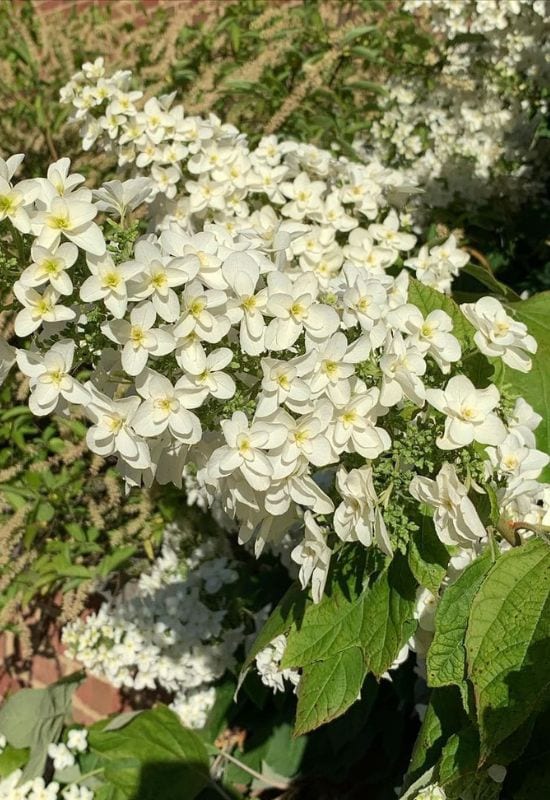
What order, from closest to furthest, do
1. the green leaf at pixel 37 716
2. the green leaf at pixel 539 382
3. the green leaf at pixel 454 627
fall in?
1. the green leaf at pixel 454 627
2. the green leaf at pixel 539 382
3. the green leaf at pixel 37 716

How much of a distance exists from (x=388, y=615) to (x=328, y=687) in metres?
0.14

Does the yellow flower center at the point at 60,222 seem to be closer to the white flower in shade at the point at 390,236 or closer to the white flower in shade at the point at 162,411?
the white flower in shade at the point at 162,411

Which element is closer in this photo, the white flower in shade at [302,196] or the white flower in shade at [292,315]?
the white flower in shade at [292,315]

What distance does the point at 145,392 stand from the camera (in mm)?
829

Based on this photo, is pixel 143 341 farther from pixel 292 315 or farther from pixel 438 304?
pixel 438 304

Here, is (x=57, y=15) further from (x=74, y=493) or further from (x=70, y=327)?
(x=70, y=327)

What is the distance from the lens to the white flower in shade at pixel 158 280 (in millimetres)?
810

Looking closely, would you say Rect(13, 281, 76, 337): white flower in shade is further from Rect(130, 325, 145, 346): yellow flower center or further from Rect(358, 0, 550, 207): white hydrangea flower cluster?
Rect(358, 0, 550, 207): white hydrangea flower cluster

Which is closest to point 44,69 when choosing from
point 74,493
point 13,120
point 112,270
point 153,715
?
point 13,120

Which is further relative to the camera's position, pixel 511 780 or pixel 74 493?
pixel 74 493

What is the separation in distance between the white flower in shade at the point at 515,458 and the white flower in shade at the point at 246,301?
0.30 metres

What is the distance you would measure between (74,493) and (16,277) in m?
1.43

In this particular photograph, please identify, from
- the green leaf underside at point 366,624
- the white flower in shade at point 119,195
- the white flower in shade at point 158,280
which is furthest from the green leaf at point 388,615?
the white flower in shade at point 119,195

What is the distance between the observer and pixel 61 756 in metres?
1.93
